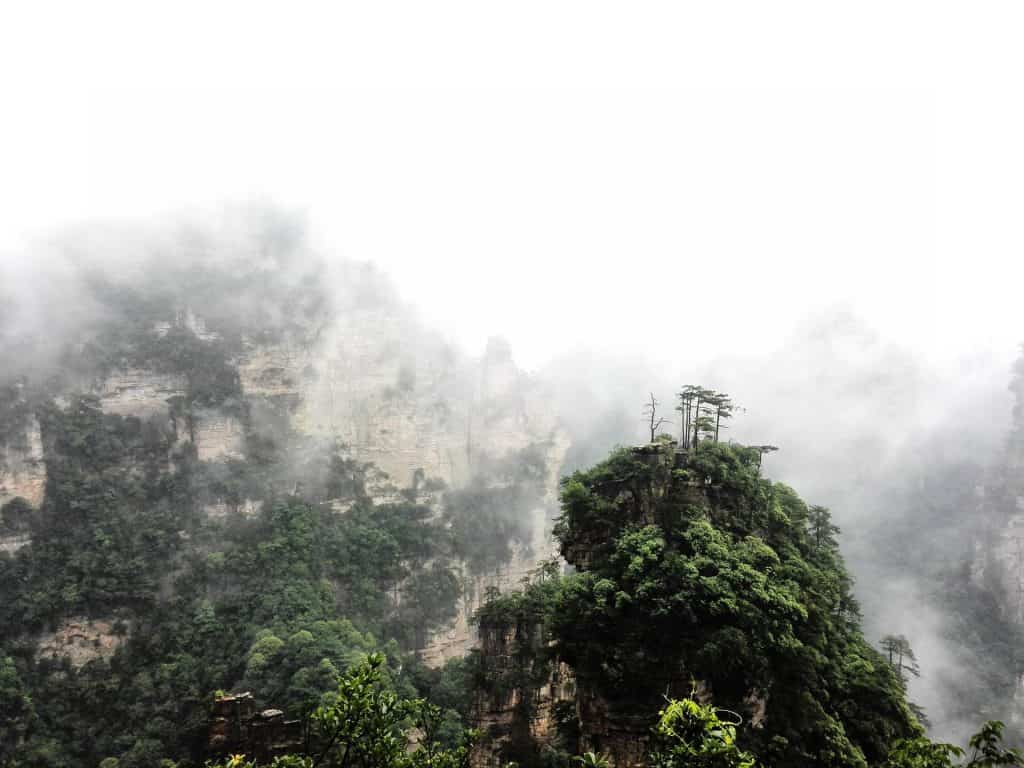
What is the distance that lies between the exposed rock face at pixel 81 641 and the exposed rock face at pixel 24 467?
1148 cm

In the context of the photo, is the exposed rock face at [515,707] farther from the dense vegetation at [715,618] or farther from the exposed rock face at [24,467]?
the exposed rock face at [24,467]

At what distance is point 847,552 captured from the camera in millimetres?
69812

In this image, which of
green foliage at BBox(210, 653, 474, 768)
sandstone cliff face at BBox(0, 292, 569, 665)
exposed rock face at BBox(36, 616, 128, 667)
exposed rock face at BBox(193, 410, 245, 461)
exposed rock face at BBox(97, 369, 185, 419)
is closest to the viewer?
green foliage at BBox(210, 653, 474, 768)

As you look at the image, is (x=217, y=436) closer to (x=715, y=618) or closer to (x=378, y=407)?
(x=378, y=407)

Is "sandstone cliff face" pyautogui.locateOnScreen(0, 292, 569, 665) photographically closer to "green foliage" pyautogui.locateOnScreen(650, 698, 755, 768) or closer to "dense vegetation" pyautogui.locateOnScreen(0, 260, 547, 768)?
"dense vegetation" pyautogui.locateOnScreen(0, 260, 547, 768)

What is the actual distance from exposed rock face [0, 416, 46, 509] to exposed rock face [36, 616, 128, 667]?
1148 cm

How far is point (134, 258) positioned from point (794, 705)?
79.2 metres

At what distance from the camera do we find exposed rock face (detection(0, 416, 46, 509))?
5091 cm

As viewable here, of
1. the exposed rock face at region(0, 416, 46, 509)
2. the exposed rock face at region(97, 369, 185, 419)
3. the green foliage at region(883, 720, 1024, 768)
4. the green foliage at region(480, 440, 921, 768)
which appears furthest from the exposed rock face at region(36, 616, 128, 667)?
the green foliage at region(883, 720, 1024, 768)

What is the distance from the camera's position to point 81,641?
48094mm

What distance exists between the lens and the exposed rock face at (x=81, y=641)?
47156 mm

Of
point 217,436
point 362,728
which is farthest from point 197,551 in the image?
point 362,728

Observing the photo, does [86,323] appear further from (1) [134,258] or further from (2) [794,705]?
(2) [794,705]

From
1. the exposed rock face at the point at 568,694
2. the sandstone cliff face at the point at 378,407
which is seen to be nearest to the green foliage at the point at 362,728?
the exposed rock face at the point at 568,694
